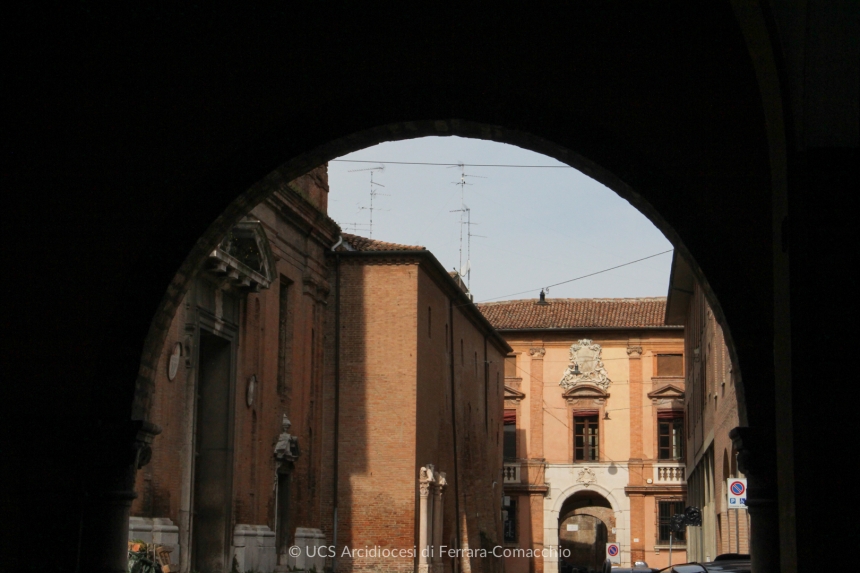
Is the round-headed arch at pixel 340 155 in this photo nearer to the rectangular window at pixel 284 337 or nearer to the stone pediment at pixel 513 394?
the rectangular window at pixel 284 337

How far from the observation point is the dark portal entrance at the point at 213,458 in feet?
67.3

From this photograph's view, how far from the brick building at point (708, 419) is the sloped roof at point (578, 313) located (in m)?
8.85

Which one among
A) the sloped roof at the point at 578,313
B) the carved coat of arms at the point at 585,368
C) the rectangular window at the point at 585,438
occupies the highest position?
the sloped roof at the point at 578,313

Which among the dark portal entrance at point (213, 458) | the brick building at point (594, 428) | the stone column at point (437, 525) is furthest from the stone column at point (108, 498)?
the brick building at point (594, 428)

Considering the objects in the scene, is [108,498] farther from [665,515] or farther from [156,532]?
[665,515]

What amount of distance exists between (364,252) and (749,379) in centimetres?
2093

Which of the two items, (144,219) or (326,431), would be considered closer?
(144,219)

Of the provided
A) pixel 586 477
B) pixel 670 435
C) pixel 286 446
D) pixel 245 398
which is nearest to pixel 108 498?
pixel 245 398

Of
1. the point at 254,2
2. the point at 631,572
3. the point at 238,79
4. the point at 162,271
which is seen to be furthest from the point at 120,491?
the point at 631,572

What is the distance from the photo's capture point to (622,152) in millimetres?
7457

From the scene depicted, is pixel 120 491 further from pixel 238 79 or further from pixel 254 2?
pixel 254 2

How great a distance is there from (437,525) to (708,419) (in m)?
7.92

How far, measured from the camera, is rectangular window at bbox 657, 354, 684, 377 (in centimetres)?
4466

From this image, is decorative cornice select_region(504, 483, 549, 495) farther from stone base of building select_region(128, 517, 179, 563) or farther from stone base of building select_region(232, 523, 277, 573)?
stone base of building select_region(128, 517, 179, 563)
